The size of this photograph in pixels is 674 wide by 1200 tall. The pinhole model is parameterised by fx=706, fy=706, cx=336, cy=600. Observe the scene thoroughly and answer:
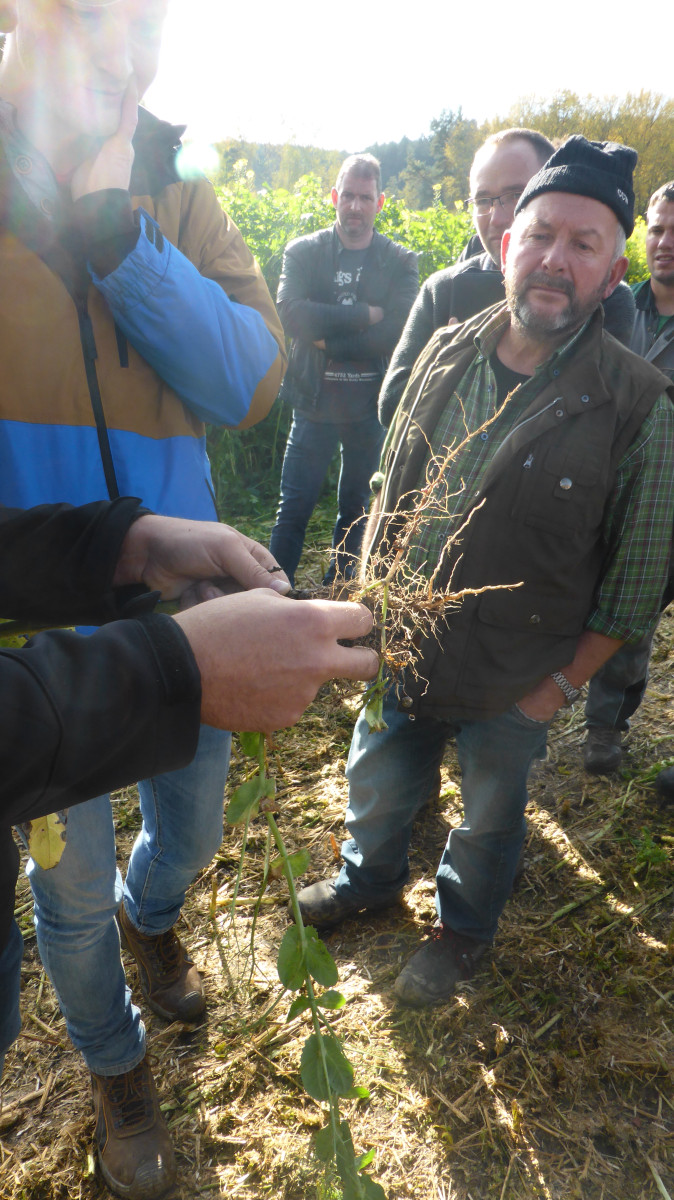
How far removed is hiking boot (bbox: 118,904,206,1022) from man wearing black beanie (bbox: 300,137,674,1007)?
0.65 meters

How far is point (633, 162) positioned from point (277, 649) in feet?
6.28

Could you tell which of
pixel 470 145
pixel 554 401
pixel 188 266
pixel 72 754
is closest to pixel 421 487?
pixel 554 401

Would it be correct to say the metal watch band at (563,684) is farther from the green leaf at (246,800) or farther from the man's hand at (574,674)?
the green leaf at (246,800)

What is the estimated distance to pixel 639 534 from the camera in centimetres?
185

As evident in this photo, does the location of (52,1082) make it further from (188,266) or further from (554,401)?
(554,401)

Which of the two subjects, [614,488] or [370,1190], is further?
[614,488]

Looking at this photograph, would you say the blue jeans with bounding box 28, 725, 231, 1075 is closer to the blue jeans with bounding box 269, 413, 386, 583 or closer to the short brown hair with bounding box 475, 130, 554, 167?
the short brown hair with bounding box 475, 130, 554, 167

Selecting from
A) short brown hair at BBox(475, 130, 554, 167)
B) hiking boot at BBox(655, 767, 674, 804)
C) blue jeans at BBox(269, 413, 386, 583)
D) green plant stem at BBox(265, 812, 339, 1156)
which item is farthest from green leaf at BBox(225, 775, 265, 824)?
blue jeans at BBox(269, 413, 386, 583)

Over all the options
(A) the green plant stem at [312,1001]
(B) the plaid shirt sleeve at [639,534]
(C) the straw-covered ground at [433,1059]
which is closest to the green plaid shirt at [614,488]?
(B) the plaid shirt sleeve at [639,534]

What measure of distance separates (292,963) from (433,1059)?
1.17 metres

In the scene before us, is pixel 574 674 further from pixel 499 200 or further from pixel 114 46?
pixel 499 200

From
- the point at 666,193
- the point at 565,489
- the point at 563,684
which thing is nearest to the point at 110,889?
the point at 563,684

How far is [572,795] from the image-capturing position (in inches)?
126

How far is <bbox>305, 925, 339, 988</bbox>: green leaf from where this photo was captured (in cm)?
122
